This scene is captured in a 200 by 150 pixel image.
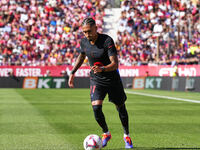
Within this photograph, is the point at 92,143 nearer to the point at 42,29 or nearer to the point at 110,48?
the point at 110,48

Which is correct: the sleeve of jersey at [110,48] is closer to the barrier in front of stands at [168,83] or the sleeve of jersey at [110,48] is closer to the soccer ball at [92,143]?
the soccer ball at [92,143]

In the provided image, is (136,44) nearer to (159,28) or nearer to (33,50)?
(159,28)

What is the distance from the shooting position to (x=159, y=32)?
37750mm

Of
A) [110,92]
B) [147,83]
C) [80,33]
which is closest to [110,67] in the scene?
[110,92]

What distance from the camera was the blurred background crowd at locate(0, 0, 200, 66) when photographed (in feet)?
114

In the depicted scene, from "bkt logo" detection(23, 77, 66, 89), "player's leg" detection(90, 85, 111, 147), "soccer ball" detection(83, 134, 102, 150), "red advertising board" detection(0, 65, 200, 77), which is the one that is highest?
"player's leg" detection(90, 85, 111, 147)

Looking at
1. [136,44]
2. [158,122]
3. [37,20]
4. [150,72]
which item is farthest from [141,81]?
[158,122]

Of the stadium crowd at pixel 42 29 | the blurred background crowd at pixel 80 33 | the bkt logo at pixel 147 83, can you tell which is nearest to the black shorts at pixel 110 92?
Answer: the bkt logo at pixel 147 83

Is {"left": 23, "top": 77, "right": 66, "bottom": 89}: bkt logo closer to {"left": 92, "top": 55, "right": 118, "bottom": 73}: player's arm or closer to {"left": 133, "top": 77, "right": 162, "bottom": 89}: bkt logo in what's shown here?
{"left": 133, "top": 77, "right": 162, "bottom": 89}: bkt logo

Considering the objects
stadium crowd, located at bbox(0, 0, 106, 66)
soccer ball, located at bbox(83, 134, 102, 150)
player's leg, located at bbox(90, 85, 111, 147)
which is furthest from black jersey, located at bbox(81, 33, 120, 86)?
stadium crowd, located at bbox(0, 0, 106, 66)

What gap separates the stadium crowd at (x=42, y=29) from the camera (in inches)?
1433

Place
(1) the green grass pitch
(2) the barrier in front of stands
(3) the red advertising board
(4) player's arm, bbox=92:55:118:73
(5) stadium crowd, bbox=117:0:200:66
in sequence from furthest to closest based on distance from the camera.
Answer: (3) the red advertising board < (5) stadium crowd, bbox=117:0:200:66 < (2) the barrier in front of stands < (1) the green grass pitch < (4) player's arm, bbox=92:55:118:73

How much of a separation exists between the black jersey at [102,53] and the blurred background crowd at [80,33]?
25.3m

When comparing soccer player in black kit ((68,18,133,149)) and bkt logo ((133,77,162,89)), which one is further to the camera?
bkt logo ((133,77,162,89))
